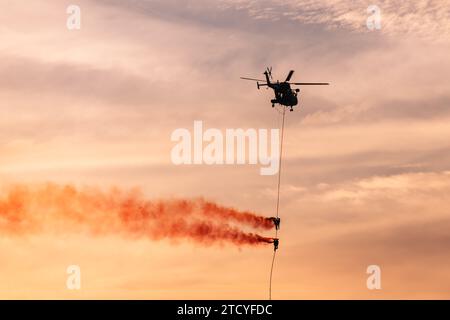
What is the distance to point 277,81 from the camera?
150 meters
